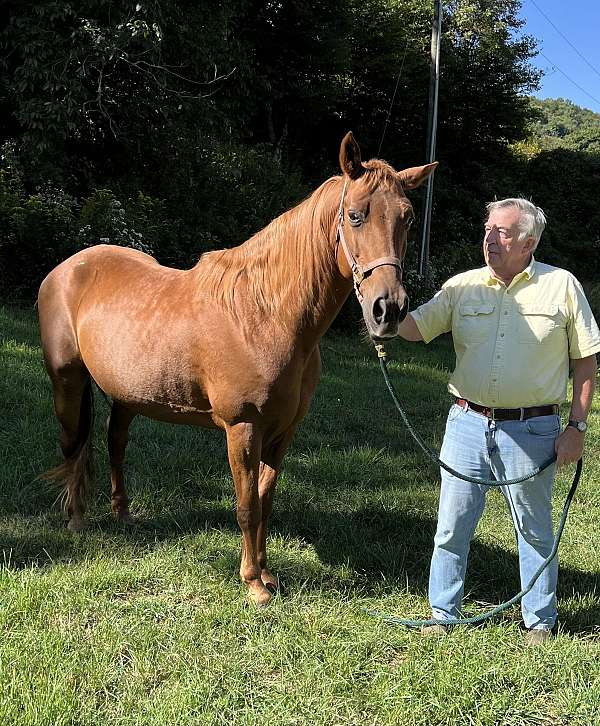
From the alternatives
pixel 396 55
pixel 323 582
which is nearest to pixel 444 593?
pixel 323 582

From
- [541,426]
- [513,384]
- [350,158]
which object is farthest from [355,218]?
[541,426]

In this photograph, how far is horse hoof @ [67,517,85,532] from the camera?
11.5 ft

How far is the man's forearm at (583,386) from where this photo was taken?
2471 mm

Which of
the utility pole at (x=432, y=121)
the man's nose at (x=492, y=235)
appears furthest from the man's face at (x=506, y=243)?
the utility pole at (x=432, y=121)

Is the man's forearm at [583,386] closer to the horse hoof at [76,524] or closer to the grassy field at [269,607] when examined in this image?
the grassy field at [269,607]

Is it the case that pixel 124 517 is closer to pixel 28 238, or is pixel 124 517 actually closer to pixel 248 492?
pixel 248 492

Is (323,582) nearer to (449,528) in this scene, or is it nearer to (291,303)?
(449,528)

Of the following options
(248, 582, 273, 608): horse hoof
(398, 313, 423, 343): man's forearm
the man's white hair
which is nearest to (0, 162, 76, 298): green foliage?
(248, 582, 273, 608): horse hoof

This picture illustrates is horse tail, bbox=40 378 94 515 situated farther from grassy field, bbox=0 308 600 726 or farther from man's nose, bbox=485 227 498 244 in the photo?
man's nose, bbox=485 227 498 244

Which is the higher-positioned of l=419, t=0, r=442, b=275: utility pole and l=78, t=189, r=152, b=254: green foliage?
l=419, t=0, r=442, b=275: utility pole

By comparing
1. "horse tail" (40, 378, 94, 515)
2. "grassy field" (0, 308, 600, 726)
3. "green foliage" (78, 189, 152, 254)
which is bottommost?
"grassy field" (0, 308, 600, 726)

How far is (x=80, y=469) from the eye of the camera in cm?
361

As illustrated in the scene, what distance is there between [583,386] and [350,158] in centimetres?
131

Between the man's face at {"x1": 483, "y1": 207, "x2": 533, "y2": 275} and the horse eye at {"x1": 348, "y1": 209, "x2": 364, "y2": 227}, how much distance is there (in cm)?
54
